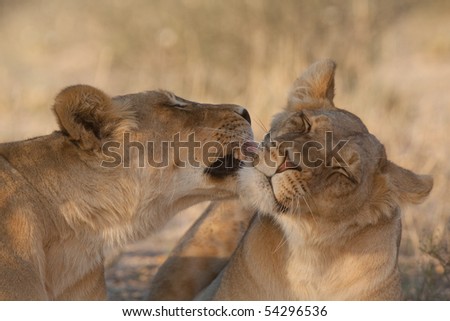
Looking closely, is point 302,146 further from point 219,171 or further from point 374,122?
point 374,122

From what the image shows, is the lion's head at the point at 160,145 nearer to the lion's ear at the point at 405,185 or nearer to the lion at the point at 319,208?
the lion at the point at 319,208

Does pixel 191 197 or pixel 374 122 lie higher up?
pixel 191 197

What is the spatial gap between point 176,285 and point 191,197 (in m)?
1.21

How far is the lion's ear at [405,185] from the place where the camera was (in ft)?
14.0

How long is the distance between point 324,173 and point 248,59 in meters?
7.59

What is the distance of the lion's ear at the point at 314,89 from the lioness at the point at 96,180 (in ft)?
0.97

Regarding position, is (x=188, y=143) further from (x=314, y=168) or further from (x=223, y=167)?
(x=314, y=168)

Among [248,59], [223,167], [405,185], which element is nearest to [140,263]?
[223,167]

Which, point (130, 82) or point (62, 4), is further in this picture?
point (62, 4)

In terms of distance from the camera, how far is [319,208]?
4.01 metres

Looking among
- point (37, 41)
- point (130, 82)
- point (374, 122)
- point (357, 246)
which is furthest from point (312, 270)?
point (37, 41)

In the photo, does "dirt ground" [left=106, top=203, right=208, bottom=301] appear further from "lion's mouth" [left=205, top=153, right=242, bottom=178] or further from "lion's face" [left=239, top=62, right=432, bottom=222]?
"lion's face" [left=239, top=62, right=432, bottom=222]

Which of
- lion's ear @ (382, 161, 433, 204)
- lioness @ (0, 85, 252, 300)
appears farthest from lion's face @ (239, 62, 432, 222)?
lioness @ (0, 85, 252, 300)

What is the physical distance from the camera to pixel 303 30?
36.9ft
